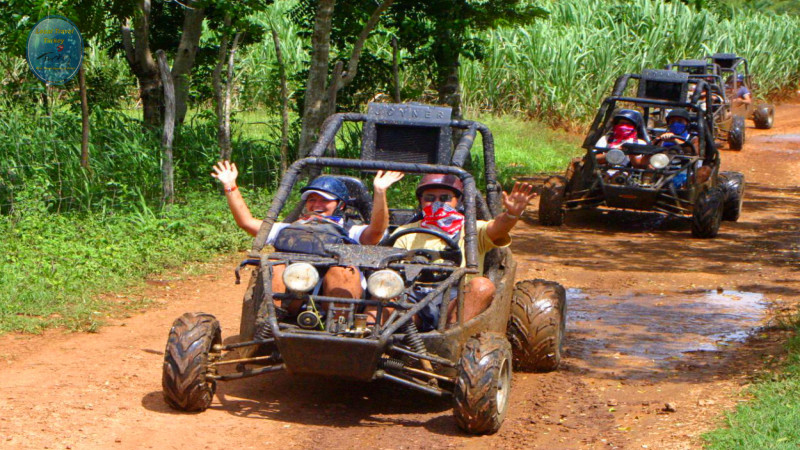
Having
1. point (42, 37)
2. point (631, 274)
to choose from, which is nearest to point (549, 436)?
point (631, 274)

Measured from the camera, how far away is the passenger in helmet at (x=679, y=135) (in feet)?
39.0

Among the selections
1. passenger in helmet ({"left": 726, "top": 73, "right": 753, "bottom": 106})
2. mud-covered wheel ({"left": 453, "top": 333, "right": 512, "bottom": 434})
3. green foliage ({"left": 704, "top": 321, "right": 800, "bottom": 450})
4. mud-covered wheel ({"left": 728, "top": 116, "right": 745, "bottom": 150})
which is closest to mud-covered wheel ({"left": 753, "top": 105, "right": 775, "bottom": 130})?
passenger in helmet ({"left": 726, "top": 73, "right": 753, "bottom": 106})

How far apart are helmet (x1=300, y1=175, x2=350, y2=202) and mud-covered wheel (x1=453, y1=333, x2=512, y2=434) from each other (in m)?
1.39

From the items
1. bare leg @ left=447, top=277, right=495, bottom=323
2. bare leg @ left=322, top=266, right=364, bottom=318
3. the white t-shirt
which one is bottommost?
bare leg @ left=447, top=277, right=495, bottom=323

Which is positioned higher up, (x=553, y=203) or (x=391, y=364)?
(x=391, y=364)

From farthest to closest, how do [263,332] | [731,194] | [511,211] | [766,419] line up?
[731,194] → [511,211] → [263,332] → [766,419]

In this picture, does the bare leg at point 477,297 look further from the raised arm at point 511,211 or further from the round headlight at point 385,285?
the round headlight at point 385,285

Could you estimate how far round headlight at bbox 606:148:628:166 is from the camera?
37.0ft

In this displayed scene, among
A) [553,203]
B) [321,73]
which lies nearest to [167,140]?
[321,73]

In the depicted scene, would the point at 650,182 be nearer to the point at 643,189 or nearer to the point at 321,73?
the point at 643,189

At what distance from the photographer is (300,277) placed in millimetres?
5133

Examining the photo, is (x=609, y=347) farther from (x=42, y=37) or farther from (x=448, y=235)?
(x=42, y=37)

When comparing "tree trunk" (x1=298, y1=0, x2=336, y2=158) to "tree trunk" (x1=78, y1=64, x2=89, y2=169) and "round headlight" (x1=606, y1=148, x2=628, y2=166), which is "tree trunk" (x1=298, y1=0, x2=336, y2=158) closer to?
"tree trunk" (x1=78, y1=64, x2=89, y2=169)

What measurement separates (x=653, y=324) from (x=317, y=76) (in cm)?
485
